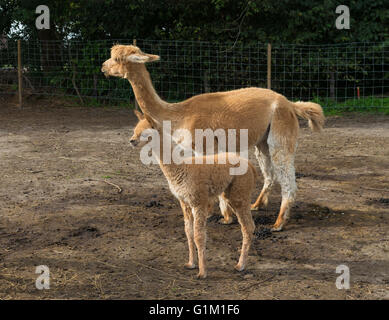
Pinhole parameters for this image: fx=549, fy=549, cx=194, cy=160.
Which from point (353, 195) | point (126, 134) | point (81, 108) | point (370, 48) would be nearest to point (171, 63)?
point (81, 108)

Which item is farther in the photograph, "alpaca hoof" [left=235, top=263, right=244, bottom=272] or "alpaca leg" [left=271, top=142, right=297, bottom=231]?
"alpaca leg" [left=271, top=142, right=297, bottom=231]

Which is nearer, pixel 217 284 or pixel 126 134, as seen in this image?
pixel 217 284

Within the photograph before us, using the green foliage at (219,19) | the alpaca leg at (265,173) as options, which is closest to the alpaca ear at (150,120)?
the alpaca leg at (265,173)

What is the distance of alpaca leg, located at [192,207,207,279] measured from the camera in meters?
4.03

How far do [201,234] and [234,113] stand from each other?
160 cm

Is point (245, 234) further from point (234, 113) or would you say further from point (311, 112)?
point (311, 112)

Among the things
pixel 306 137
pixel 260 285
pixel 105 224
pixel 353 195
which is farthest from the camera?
pixel 306 137

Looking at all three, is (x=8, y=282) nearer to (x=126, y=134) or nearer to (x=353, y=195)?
(x=353, y=195)

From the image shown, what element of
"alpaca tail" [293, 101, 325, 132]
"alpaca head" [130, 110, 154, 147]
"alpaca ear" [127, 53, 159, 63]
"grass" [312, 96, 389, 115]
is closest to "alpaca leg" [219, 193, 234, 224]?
"alpaca tail" [293, 101, 325, 132]

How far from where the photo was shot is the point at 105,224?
17.4 feet

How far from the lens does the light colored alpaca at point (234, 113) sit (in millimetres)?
5180

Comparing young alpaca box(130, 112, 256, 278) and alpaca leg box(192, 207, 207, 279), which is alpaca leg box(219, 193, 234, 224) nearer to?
young alpaca box(130, 112, 256, 278)

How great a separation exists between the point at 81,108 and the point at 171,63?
247cm

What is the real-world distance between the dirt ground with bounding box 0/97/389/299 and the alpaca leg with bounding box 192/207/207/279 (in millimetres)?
97
